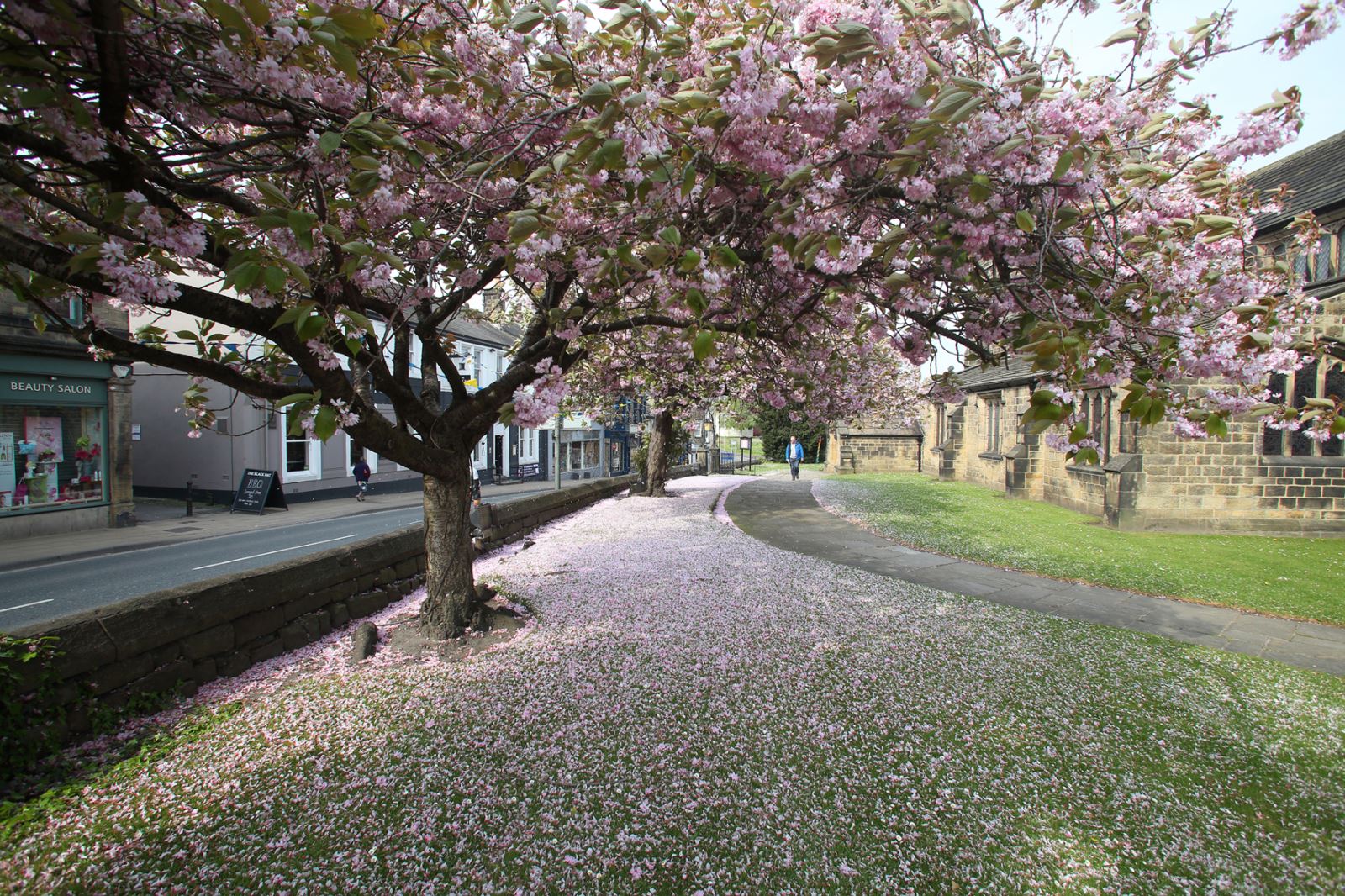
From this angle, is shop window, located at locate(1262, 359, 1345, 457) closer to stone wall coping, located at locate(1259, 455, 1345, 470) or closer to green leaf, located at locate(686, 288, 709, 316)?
stone wall coping, located at locate(1259, 455, 1345, 470)

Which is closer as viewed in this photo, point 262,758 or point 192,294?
point 192,294

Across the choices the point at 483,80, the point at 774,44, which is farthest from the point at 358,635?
the point at 774,44

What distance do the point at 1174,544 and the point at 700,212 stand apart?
12.9m

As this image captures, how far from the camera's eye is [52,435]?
15.1 m

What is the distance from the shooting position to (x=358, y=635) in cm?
528

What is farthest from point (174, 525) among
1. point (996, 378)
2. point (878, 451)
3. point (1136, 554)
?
point (878, 451)

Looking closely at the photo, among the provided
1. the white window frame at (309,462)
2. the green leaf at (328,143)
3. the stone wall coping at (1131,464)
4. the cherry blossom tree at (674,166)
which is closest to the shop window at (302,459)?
the white window frame at (309,462)

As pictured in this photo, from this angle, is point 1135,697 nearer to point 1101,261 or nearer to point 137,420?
point 1101,261

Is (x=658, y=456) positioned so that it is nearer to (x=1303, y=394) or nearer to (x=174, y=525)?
(x=174, y=525)

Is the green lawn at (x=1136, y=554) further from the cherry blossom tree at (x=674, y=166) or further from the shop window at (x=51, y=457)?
the shop window at (x=51, y=457)

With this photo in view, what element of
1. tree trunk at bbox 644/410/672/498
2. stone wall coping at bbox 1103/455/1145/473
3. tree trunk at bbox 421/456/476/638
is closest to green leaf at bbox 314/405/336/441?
tree trunk at bbox 421/456/476/638

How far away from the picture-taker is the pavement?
12.6 m

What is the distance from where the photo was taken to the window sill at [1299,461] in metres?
13.3

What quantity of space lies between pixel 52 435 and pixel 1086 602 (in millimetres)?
22020
